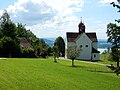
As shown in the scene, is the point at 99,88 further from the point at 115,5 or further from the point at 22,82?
the point at 115,5

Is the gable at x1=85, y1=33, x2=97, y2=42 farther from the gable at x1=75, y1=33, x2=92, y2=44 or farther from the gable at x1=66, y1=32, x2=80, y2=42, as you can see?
the gable at x1=66, y1=32, x2=80, y2=42

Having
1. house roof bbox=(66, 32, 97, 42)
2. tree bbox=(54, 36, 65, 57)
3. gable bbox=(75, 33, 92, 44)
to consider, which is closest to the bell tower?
house roof bbox=(66, 32, 97, 42)

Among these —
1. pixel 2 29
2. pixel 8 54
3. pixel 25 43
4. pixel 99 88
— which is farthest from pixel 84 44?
pixel 99 88

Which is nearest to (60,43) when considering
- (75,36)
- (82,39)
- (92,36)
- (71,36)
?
(71,36)

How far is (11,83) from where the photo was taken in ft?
85.3

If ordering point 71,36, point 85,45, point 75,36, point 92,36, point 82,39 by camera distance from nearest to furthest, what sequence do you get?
point 82,39 < point 85,45 < point 75,36 < point 71,36 < point 92,36

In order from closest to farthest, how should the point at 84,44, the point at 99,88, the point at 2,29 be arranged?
the point at 99,88
the point at 2,29
the point at 84,44

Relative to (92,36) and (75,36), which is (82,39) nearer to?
(75,36)

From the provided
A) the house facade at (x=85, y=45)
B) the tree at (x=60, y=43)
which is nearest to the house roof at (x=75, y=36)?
the house facade at (x=85, y=45)

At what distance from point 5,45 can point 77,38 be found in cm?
3145

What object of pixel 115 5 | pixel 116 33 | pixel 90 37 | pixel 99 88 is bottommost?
pixel 99 88

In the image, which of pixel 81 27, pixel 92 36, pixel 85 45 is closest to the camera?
pixel 85 45

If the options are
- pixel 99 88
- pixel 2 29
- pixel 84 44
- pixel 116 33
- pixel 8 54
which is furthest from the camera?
pixel 84 44

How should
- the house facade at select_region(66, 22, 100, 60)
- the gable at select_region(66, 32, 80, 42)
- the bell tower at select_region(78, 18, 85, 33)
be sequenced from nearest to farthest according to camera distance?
the house facade at select_region(66, 22, 100, 60)
the gable at select_region(66, 32, 80, 42)
the bell tower at select_region(78, 18, 85, 33)
